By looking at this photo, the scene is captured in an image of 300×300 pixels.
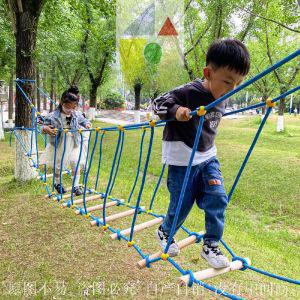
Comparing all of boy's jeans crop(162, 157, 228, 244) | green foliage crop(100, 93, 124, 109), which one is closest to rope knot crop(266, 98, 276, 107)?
boy's jeans crop(162, 157, 228, 244)

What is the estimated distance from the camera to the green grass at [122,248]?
2479 millimetres

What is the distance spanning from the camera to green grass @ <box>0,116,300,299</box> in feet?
8.13

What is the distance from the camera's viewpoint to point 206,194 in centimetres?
173

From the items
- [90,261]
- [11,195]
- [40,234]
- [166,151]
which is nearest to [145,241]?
[90,261]

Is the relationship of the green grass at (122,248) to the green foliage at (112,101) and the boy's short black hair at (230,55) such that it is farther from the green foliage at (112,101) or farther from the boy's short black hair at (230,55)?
the green foliage at (112,101)

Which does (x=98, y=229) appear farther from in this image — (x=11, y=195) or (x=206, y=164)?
(x=206, y=164)

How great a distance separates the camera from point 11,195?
15.0ft

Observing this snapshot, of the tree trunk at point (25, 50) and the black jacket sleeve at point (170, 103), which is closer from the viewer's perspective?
the black jacket sleeve at point (170, 103)

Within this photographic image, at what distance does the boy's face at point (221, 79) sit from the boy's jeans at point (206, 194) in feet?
1.31

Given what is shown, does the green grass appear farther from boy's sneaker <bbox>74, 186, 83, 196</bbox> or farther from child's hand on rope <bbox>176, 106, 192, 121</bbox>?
child's hand on rope <bbox>176, 106, 192, 121</bbox>

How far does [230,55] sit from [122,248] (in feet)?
7.27

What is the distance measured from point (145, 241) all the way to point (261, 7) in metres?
7.91

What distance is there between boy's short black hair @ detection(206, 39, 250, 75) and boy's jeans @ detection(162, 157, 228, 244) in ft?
1.74

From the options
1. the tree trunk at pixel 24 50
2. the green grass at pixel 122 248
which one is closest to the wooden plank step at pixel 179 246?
the green grass at pixel 122 248
